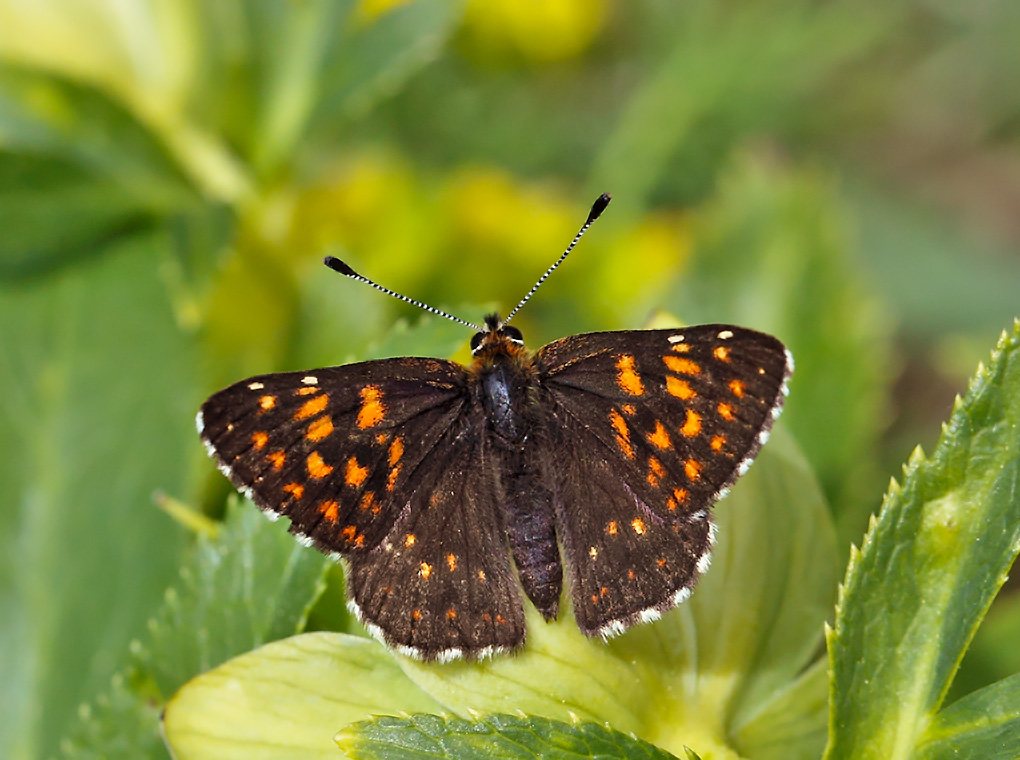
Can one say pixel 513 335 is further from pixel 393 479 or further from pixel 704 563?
pixel 704 563

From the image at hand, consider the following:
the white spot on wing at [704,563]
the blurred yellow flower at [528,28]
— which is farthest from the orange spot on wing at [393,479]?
the blurred yellow flower at [528,28]

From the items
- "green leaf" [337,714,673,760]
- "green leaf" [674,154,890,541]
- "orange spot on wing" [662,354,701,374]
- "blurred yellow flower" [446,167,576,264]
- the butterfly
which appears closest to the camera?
"green leaf" [337,714,673,760]

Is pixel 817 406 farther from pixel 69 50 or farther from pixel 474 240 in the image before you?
pixel 69 50

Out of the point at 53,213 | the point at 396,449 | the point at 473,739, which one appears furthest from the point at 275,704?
the point at 53,213

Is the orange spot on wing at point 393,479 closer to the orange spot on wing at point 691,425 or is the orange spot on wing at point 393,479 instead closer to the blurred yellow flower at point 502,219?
the orange spot on wing at point 691,425

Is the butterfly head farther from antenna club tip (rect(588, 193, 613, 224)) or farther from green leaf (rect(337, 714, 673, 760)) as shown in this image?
green leaf (rect(337, 714, 673, 760))

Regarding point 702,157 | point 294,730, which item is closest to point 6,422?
point 294,730

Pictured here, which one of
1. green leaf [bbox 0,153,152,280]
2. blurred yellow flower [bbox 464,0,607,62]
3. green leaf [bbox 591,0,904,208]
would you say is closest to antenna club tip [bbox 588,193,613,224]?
green leaf [bbox 0,153,152,280]
